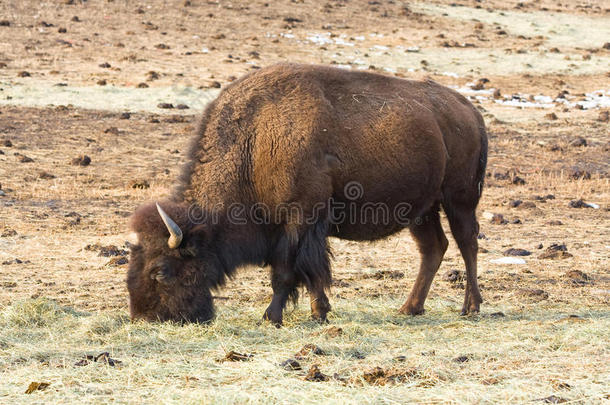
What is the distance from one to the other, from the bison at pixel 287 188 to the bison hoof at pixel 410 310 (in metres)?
0.01

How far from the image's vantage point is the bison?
6.95 metres

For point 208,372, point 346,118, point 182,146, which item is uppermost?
point 346,118

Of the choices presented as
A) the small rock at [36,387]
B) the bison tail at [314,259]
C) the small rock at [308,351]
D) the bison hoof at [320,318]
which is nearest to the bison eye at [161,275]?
the bison tail at [314,259]

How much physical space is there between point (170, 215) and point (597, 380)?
12.1ft

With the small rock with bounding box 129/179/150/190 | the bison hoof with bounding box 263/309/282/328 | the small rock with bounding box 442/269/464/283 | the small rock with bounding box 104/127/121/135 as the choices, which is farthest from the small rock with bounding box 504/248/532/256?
the small rock with bounding box 104/127/121/135

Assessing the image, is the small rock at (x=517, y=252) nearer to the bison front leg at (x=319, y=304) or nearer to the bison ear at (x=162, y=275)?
the bison front leg at (x=319, y=304)

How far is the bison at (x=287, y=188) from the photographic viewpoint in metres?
6.95

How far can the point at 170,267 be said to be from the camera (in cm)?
687

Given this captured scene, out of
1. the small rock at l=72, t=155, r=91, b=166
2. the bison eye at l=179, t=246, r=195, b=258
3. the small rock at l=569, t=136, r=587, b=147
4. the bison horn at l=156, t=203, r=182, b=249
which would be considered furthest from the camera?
the small rock at l=569, t=136, r=587, b=147

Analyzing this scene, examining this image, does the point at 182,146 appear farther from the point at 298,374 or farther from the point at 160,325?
the point at 298,374

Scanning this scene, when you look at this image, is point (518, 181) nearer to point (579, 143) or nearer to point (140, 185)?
point (579, 143)

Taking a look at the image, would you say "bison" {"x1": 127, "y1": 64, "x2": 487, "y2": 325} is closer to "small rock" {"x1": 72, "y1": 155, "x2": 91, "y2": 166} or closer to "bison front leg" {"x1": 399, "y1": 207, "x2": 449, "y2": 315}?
"bison front leg" {"x1": 399, "y1": 207, "x2": 449, "y2": 315}

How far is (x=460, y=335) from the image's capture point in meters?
6.77

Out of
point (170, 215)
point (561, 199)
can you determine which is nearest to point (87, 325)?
point (170, 215)
